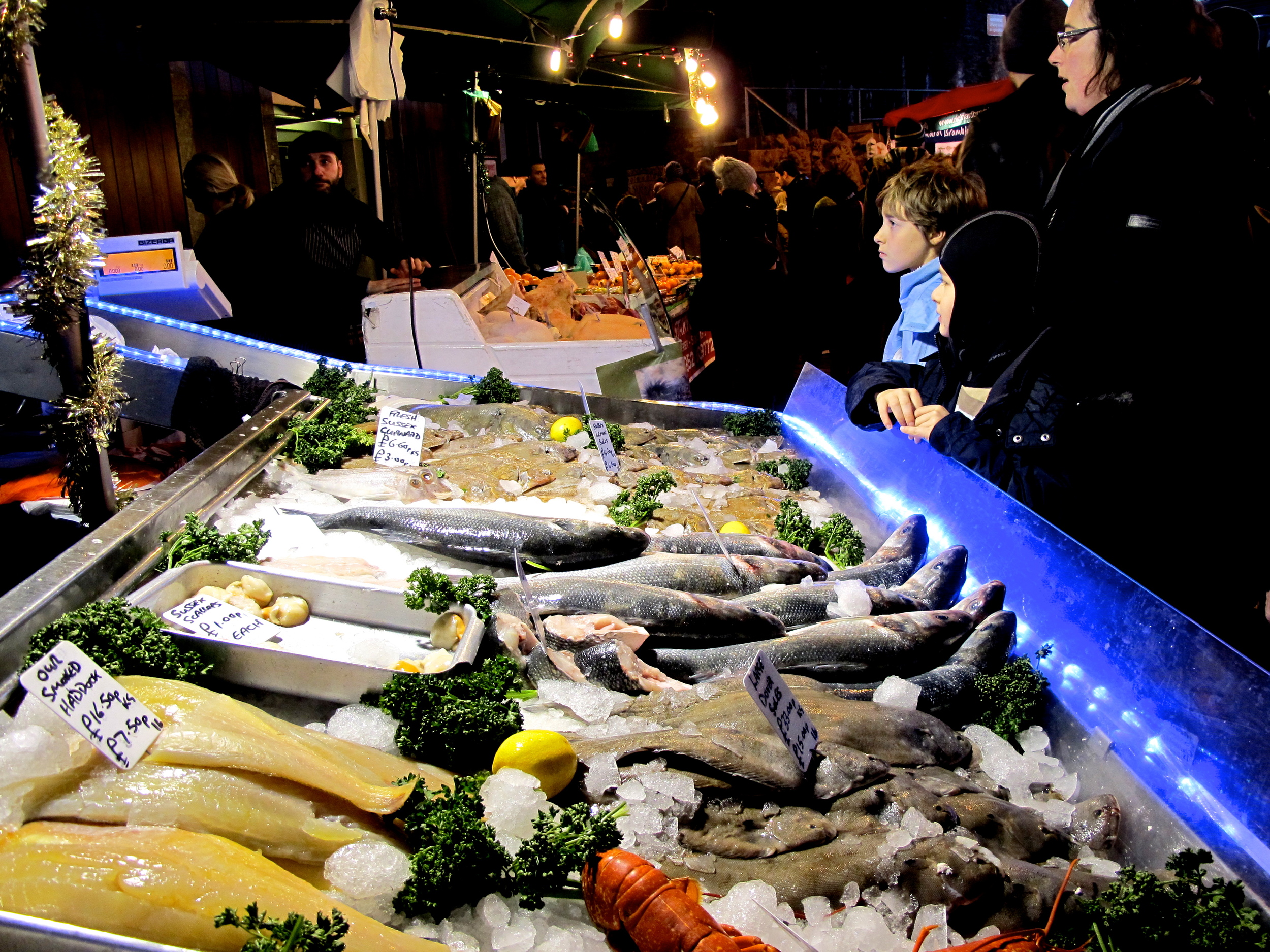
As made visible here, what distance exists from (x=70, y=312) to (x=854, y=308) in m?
8.42

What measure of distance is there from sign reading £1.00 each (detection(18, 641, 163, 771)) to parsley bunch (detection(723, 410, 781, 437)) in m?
3.77

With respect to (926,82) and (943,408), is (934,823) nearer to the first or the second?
(943,408)

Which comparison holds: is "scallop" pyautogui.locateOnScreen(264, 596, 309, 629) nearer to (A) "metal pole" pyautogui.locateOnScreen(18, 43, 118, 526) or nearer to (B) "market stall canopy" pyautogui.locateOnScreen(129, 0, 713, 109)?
(A) "metal pole" pyautogui.locateOnScreen(18, 43, 118, 526)

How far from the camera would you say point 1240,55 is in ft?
10.6

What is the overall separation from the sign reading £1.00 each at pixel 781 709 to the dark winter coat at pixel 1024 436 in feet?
4.78

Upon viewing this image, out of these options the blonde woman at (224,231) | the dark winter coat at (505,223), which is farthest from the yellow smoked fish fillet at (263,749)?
the dark winter coat at (505,223)

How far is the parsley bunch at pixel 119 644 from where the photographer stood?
1971mm

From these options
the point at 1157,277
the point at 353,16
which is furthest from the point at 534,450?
the point at 353,16

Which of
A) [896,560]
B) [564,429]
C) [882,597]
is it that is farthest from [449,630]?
[564,429]

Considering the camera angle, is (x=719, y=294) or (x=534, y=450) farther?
(x=719, y=294)

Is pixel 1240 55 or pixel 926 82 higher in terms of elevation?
pixel 926 82

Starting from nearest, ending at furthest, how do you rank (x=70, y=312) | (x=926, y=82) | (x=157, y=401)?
1. (x=70, y=312)
2. (x=157, y=401)
3. (x=926, y=82)

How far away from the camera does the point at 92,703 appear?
1.56m

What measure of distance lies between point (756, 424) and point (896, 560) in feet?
→ 6.41
